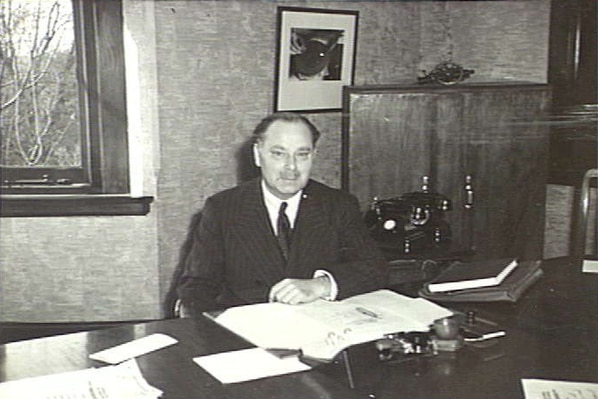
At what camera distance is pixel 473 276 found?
6.85 feet

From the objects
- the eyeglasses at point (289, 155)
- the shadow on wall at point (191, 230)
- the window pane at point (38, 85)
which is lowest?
the shadow on wall at point (191, 230)

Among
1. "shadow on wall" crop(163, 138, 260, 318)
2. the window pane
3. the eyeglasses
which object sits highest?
the window pane

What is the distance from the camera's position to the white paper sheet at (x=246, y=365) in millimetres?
1463

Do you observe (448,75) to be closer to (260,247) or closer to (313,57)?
(313,57)

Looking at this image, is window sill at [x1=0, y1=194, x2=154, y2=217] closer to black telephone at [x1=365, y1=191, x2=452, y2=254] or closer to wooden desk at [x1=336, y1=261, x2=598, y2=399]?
black telephone at [x1=365, y1=191, x2=452, y2=254]

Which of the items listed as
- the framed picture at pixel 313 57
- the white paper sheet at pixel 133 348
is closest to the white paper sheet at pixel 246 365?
the white paper sheet at pixel 133 348

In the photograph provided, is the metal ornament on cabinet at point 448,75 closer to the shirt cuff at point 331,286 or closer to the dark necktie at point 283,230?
the dark necktie at point 283,230

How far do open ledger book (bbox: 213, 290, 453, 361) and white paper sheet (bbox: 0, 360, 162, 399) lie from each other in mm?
290

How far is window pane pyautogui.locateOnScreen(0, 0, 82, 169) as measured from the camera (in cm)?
327

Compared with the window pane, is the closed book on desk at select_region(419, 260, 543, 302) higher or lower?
lower

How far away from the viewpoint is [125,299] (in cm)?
353

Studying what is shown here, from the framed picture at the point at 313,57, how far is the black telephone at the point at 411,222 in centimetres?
76

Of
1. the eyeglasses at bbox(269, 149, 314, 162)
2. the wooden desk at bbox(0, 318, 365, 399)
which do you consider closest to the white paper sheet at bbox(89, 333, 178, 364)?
the wooden desk at bbox(0, 318, 365, 399)

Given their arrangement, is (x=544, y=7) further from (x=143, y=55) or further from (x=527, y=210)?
(x=143, y=55)
